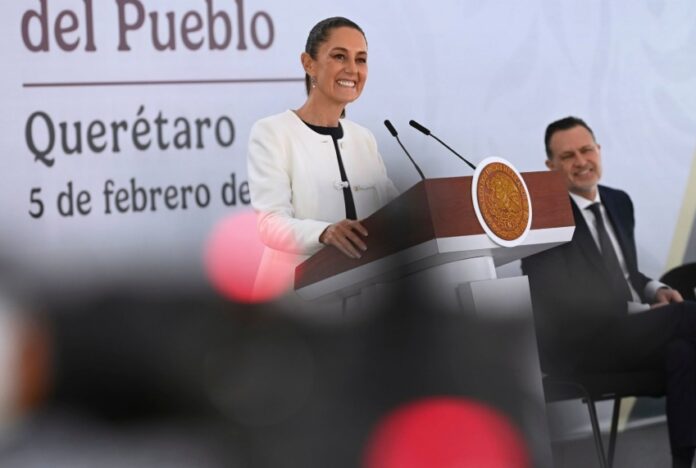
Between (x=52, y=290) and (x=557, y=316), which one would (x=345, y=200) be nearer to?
(x=557, y=316)

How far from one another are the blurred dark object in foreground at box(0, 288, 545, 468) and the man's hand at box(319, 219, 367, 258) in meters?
0.17

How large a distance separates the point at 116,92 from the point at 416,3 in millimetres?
1136

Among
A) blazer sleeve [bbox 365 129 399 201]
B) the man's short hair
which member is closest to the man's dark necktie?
the man's short hair

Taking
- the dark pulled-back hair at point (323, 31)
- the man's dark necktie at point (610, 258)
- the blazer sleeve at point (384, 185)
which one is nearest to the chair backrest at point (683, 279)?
the man's dark necktie at point (610, 258)

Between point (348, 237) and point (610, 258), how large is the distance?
146cm

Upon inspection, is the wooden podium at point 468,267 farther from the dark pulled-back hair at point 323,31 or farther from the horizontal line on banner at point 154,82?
the horizontal line on banner at point 154,82

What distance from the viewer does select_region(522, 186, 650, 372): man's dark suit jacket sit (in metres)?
2.82

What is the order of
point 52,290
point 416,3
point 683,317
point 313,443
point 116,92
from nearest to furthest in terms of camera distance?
point 313,443 → point 683,317 → point 52,290 → point 116,92 → point 416,3

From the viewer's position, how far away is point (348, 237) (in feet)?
6.31

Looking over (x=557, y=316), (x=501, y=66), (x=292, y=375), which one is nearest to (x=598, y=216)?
(x=557, y=316)

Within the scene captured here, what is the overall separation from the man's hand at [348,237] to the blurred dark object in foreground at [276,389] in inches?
6.5

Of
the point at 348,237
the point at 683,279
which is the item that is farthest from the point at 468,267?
the point at 683,279

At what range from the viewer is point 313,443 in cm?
201

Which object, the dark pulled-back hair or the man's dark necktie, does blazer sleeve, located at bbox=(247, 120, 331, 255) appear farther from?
the man's dark necktie
